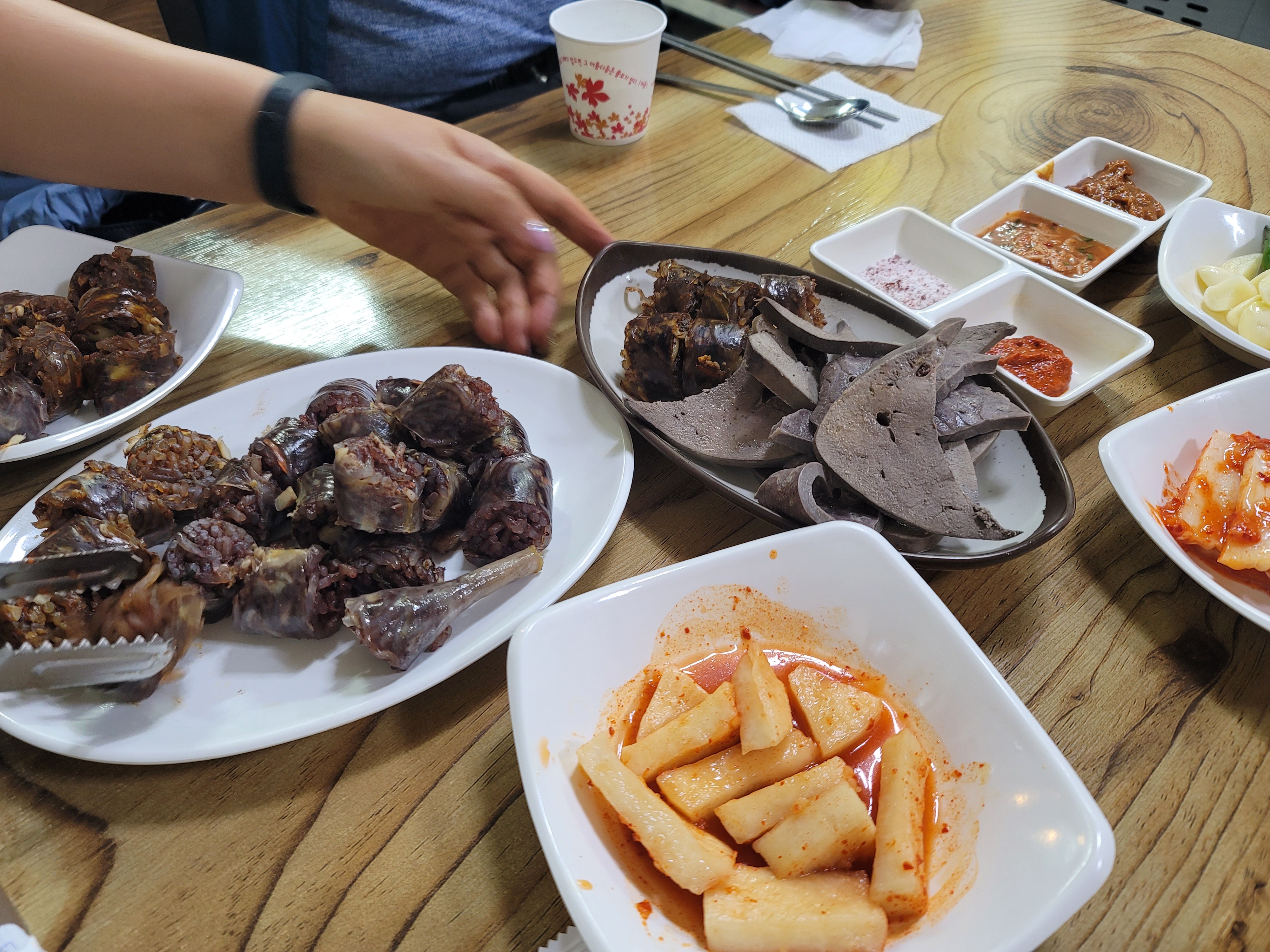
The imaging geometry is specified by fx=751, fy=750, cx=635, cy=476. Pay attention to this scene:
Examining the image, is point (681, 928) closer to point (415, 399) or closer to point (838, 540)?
point (838, 540)

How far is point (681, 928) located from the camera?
2.99 feet

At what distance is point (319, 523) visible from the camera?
1.37 m

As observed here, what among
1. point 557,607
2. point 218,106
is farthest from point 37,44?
point 557,607

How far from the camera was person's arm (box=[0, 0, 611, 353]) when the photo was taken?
1803mm

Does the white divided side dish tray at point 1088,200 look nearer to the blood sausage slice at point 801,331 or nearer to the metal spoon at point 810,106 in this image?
the metal spoon at point 810,106

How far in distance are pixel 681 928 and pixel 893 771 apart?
341mm

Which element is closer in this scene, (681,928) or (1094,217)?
(681,928)

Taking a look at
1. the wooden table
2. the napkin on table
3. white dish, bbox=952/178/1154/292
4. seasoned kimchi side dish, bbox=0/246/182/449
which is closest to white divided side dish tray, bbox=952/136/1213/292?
white dish, bbox=952/178/1154/292

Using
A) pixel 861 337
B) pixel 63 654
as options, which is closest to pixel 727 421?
pixel 861 337

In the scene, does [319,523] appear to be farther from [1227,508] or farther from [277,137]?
[1227,508]

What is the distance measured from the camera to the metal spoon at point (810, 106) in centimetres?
279

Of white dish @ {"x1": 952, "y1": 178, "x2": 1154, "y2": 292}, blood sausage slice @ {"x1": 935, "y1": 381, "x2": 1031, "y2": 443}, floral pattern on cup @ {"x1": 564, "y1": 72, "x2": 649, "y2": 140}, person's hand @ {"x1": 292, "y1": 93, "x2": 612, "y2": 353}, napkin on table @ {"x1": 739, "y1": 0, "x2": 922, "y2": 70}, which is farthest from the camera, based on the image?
napkin on table @ {"x1": 739, "y1": 0, "x2": 922, "y2": 70}

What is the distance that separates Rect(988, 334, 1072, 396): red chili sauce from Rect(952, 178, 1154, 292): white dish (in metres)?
0.33

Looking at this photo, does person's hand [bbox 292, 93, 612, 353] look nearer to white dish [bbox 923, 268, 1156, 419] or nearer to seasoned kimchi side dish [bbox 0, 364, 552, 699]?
seasoned kimchi side dish [bbox 0, 364, 552, 699]
